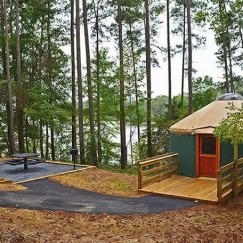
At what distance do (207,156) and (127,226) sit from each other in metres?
4.46

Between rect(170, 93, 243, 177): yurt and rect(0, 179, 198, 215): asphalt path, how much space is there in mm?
2257

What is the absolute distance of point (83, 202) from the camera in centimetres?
690

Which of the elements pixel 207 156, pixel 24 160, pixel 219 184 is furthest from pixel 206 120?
pixel 24 160

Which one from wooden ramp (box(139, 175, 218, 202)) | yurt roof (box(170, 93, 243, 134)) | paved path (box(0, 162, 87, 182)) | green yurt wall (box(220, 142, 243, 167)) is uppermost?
yurt roof (box(170, 93, 243, 134))

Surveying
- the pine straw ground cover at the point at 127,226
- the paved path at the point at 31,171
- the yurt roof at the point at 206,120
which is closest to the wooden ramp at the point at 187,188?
the pine straw ground cover at the point at 127,226

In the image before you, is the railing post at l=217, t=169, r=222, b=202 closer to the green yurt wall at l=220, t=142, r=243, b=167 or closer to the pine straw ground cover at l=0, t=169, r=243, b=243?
the pine straw ground cover at l=0, t=169, r=243, b=243

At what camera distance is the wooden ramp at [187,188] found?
291 inches

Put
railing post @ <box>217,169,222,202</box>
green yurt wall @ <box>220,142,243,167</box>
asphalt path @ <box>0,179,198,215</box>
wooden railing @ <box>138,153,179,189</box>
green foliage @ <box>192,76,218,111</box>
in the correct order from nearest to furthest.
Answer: asphalt path @ <box>0,179,198,215</box>
railing post @ <box>217,169,222,202</box>
wooden railing @ <box>138,153,179,189</box>
green yurt wall @ <box>220,142,243,167</box>
green foliage @ <box>192,76,218,111</box>

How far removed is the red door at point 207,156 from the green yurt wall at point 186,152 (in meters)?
0.17

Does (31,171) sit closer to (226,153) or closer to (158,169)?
(158,169)

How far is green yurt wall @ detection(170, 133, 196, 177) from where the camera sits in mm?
9375

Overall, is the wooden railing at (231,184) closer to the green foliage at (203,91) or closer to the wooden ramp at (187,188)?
the wooden ramp at (187,188)

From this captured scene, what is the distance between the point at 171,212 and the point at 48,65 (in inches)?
462

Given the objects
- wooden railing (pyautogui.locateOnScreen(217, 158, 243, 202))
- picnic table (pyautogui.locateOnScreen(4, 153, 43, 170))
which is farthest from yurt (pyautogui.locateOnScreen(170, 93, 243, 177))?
picnic table (pyautogui.locateOnScreen(4, 153, 43, 170))
